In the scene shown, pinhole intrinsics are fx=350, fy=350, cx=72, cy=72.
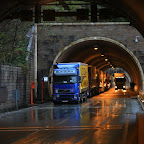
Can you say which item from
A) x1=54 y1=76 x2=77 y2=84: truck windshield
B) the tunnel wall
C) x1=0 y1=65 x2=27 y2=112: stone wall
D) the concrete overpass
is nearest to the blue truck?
x1=54 y1=76 x2=77 y2=84: truck windshield

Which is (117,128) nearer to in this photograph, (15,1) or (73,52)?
(15,1)

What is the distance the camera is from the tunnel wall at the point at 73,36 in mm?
38688

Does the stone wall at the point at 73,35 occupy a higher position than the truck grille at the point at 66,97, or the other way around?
the stone wall at the point at 73,35

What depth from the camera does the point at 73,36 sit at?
38906 mm

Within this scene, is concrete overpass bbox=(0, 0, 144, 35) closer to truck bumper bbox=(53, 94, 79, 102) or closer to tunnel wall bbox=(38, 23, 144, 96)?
truck bumper bbox=(53, 94, 79, 102)

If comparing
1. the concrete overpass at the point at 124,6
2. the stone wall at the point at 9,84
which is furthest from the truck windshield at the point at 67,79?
the concrete overpass at the point at 124,6

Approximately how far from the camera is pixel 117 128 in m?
14.2

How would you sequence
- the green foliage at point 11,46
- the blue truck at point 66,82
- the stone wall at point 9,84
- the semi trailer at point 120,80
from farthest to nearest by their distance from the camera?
the semi trailer at point 120,80, the blue truck at point 66,82, the green foliage at point 11,46, the stone wall at point 9,84

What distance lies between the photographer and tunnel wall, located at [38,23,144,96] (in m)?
38.7

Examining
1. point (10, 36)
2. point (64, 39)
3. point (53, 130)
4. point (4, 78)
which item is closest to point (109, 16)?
point (53, 130)

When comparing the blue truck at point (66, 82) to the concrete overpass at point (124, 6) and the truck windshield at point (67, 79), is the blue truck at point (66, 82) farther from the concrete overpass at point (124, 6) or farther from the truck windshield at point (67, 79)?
the concrete overpass at point (124, 6)

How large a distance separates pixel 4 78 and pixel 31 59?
35.8ft

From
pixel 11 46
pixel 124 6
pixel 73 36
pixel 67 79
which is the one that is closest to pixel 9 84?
pixel 11 46

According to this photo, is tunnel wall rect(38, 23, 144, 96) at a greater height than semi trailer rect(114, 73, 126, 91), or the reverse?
tunnel wall rect(38, 23, 144, 96)
